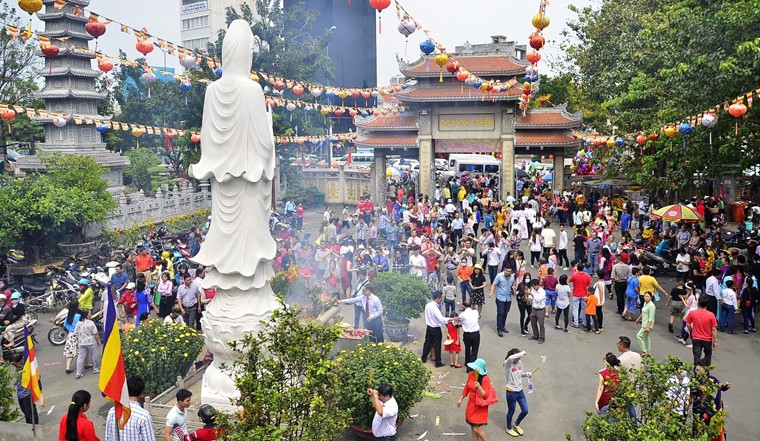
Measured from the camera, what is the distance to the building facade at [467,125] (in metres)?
29.6

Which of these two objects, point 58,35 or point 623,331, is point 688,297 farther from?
point 58,35

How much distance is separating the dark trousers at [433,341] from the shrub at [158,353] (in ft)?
12.5

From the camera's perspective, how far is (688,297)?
39.5ft

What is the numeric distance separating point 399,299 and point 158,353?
4.41 meters

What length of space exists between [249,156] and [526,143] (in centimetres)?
2276

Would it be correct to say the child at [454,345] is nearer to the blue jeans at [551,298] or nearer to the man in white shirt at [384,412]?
the blue jeans at [551,298]

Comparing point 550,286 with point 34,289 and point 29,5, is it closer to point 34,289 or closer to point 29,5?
point 29,5

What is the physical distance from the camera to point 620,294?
14469 millimetres

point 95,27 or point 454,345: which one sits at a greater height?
point 95,27

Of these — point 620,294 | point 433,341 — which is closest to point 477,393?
point 433,341

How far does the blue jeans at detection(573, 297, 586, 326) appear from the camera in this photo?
13.4 m

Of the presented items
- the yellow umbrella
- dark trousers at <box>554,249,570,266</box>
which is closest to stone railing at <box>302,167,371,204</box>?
dark trousers at <box>554,249,570,266</box>

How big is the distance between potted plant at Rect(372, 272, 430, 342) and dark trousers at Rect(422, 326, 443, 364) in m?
0.81

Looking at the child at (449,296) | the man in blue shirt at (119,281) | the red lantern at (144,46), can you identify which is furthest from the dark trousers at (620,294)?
the red lantern at (144,46)
